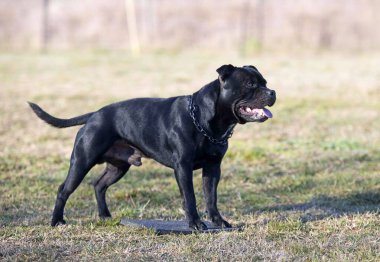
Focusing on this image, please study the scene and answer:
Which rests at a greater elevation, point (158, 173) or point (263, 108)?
point (263, 108)

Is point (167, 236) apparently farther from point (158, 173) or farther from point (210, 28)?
point (210, 28)

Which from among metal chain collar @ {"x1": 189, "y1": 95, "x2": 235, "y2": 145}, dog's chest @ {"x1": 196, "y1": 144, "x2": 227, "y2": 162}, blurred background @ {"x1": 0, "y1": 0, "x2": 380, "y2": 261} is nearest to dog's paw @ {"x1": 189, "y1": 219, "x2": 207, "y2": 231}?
blurred background @ {"x1": 0, "y1": 0, "x2": 380, "y2": 261}

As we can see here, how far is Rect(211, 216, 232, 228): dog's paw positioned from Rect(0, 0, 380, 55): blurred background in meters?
23.3

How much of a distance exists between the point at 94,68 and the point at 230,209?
A: 17.8 metres

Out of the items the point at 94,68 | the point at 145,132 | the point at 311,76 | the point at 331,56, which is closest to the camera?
the point at 145,132

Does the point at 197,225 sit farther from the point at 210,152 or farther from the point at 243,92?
the point at 243,92

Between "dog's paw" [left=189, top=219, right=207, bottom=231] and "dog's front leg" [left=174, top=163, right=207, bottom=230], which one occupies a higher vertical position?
"dog's front leg" [left=174, top=163, right=207, bottom=230]

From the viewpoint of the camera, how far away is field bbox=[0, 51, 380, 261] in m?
5.70

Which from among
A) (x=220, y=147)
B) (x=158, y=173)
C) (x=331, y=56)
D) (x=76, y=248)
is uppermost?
(x=220, y=147)

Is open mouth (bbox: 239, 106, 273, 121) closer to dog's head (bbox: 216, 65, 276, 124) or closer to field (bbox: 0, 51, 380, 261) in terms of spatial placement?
dog's head (bbox: 216, 65, 276, 124)

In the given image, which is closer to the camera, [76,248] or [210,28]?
[76,248]

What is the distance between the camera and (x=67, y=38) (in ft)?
111

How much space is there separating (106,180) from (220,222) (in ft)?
4.53

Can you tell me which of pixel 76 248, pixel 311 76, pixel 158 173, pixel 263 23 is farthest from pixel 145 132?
pixel 263 23
